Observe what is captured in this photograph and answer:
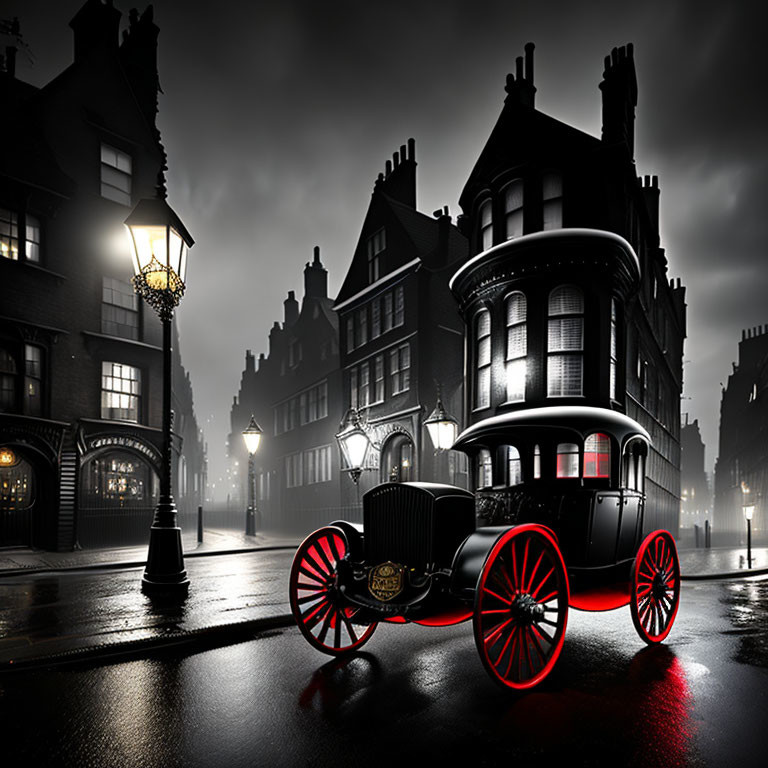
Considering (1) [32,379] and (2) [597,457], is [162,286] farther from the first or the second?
(1) [32,379]

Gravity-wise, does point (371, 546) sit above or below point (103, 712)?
above

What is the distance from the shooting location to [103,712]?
14.7ft

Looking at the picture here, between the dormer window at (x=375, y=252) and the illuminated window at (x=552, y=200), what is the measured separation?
11648 millimetres

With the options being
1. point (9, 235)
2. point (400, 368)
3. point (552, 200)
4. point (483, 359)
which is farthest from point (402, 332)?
point (9, 235)

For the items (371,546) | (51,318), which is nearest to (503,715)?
(371,546)

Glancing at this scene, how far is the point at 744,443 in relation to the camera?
53.0m

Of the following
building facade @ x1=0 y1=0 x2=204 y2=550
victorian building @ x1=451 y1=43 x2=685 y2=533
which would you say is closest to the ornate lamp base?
victorian building @ x1=451 y1=43 x2=685 y2=533

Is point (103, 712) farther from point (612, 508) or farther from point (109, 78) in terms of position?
point (109, 78)

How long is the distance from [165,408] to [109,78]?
1699 centimetres

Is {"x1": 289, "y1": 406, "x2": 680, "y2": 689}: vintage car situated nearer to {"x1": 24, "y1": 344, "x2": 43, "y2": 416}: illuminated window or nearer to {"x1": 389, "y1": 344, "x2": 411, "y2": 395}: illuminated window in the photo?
{"x1": 24, "y1": 344, "x2": 43, "y2": 416}: illuminated window

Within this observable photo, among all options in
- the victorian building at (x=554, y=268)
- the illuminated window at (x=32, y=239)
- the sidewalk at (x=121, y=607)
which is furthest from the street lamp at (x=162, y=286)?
the illuminated window at (x=32, y=239)

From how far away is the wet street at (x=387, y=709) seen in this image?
3793 millimetres

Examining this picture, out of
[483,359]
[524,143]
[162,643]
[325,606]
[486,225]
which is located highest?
[524,143]

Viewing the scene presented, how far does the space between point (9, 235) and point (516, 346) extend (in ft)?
50.0
